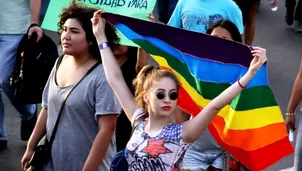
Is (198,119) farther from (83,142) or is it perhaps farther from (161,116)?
(83,142)

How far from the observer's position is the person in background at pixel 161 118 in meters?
4.46

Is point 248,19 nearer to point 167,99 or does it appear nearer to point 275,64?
point 275,64

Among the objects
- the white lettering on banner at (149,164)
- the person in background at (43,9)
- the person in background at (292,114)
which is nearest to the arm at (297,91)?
the person in background at (292,114)

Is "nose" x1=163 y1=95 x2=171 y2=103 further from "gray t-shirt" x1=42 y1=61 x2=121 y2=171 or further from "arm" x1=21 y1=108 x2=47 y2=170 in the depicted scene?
"arm" x1=21 y1=108 x2=47 y2=170

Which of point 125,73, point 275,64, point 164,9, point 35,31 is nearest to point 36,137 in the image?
point 125,73

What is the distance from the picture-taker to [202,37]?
4969 mm

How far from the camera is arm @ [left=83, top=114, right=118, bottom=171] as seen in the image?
17.4ft

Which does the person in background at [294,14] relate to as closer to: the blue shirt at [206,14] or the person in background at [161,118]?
the blue shirt at [206,14]

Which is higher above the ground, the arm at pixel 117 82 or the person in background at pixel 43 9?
the arm at pixel 117 82

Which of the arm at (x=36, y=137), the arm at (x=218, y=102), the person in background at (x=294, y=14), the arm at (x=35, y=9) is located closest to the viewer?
the arm at (x=218, y=102)

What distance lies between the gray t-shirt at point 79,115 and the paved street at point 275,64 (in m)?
2.44

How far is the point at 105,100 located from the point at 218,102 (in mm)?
1052

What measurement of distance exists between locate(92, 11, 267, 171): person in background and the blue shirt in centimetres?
190

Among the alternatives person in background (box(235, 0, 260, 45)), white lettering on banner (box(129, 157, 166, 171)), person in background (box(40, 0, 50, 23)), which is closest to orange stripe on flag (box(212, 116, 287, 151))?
white lettering on banner (box(129, 157, 166, 171))
